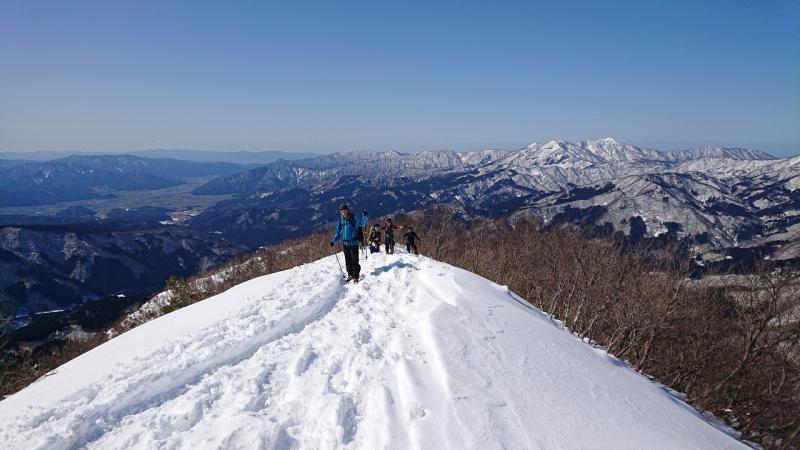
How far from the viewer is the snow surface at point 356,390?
5.95 m

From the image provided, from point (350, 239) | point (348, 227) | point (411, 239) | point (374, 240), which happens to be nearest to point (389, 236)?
point (374, 240)

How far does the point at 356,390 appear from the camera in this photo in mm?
7051

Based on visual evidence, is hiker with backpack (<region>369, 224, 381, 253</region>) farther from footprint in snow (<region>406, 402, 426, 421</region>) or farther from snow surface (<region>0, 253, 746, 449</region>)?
footprint in snow (<region>406, 402, 426, 421</region>)

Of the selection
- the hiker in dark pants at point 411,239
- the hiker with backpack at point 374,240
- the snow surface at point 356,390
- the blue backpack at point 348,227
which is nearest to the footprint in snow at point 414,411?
the snow surface at point 356,390

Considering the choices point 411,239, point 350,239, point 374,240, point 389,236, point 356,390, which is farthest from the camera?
point 411,239

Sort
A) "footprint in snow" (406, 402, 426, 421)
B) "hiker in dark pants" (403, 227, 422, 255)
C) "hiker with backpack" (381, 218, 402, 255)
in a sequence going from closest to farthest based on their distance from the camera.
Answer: "footprint in snow" (406, 402, 426, 421) < "hiker with backpack" (381, 218, 402, 255) < "hiker in dark pants" (403, 227, 422, 255)

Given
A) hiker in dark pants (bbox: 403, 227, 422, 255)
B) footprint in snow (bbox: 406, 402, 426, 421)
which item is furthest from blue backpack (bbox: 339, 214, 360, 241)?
footprint in snow (bbox: 406, 402, 426, 421)

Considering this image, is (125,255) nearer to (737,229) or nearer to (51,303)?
(51,303)

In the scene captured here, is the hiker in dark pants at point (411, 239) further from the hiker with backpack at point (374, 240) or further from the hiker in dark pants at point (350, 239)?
the hiker in dark pants at point (350, 239)

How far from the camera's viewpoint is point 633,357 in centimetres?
2039

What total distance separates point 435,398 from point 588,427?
2578mm

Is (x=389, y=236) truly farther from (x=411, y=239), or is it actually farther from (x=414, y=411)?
(x=414, y=411)

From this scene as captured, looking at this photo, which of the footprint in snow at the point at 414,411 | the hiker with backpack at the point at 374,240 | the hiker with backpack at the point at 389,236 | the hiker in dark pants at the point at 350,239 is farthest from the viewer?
the hiker with backpack at the point at 374,240

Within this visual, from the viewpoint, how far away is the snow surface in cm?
595
